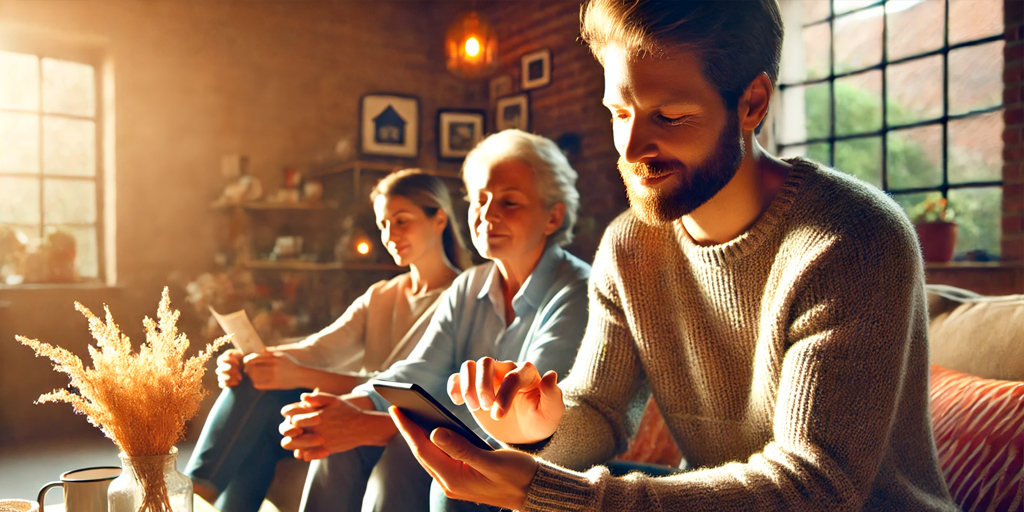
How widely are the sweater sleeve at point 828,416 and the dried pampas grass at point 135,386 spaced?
59 centimetres

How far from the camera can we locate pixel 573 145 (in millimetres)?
3873

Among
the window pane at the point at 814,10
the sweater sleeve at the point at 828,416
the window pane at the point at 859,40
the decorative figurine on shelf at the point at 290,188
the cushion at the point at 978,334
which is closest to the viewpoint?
the sweater sleeve at the point at 828,416

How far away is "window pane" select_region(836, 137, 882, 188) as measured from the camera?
3033mm

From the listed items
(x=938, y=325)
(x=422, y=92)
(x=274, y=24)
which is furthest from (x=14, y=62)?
(x=938, y=325)

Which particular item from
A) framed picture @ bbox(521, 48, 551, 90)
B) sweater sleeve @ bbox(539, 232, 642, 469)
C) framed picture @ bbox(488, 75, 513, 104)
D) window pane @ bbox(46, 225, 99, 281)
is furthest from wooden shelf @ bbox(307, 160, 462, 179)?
sweater sleeve @ bbox(539, 232, 642, 469)

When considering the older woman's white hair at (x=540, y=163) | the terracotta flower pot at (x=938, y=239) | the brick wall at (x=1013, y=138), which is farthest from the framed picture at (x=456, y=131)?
the older woman's white hair at (x=540, y=163)

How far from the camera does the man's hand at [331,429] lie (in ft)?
4.52

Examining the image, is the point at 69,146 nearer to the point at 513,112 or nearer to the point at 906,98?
the point at 513,112

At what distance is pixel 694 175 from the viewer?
3.07ft

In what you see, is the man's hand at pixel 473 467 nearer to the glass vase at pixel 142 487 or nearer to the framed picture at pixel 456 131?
the glass vase at pixel 142 487

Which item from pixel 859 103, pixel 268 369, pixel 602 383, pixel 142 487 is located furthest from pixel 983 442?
pixel 859 103

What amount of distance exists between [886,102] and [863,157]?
23cm

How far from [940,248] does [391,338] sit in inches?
77.4

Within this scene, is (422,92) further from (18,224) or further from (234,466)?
(234,466)
